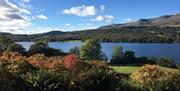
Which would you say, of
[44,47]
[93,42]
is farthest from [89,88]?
[44,47]

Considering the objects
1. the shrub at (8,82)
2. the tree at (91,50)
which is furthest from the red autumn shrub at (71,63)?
the tree at (91,50)

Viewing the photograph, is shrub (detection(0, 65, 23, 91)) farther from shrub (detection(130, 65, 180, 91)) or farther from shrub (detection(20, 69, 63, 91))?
shrub (detection(130, 65, 180, 91))

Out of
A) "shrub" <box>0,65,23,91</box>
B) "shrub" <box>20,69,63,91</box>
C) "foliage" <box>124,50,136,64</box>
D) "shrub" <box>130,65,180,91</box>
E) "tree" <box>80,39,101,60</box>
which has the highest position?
"shrub" <box>0,65,23,91</box>

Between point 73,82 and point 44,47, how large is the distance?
85509 mm

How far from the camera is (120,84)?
67.6 ft

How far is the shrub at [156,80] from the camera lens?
69.2 ft

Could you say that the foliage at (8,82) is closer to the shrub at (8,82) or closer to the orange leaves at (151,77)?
the shrub at (8,82)

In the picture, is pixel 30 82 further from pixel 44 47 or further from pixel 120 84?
pixel 44 47

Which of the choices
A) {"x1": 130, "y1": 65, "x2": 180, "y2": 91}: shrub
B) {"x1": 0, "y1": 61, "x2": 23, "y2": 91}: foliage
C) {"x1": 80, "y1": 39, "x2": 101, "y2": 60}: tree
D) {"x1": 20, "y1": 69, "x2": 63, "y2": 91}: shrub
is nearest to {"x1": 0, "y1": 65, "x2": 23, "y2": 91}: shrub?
{"x1": 0, "y1": 61, "x2": 23, "y2": 91}: foliage

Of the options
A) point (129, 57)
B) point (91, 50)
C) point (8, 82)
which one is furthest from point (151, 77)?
point (129, 57)

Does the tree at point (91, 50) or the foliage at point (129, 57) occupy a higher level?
the tree at point (91, 50)

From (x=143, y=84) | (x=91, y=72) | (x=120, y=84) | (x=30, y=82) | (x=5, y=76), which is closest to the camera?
(x=5, y=76)

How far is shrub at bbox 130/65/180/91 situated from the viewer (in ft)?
69.2

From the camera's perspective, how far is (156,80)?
71.3ft
